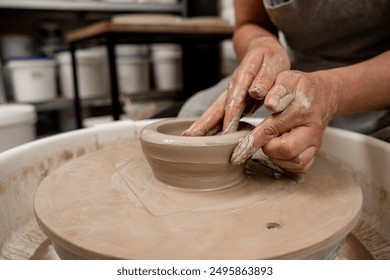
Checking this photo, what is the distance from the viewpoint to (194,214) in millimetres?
587

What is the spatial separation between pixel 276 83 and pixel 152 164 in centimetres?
27

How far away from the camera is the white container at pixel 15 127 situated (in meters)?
1.74

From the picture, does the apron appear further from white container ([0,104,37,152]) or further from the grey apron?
white container ([0,104,37,152])

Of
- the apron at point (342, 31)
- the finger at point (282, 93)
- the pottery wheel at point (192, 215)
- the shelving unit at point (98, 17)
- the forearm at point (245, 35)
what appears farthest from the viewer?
the shelving unit at point (98, 17)

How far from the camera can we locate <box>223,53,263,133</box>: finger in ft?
2.26

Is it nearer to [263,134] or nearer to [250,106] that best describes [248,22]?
[250,106]

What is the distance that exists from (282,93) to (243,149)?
116mm

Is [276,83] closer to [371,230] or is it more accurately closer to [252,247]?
[252,247]

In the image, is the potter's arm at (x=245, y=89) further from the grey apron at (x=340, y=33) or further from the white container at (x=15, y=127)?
the white container at (x=15, y=127)

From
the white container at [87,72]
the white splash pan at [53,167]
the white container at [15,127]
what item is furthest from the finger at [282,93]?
the white container at [87,72]

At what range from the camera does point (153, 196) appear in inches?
25.4

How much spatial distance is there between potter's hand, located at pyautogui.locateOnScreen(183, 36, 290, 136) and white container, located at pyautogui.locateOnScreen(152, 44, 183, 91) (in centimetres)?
232

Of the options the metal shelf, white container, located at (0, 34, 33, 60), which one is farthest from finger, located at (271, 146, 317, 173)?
white container, located at (0, 34, 33, 60)

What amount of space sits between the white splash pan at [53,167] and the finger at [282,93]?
31cm
